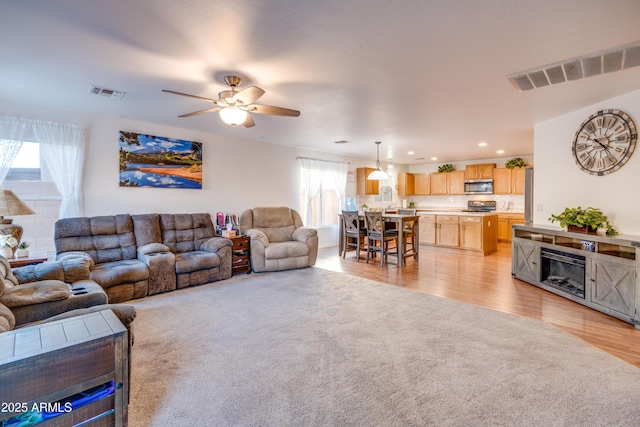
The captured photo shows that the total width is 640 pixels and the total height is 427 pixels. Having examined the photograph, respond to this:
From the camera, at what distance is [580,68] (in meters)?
2.69

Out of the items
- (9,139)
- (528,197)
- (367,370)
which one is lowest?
(367,370)

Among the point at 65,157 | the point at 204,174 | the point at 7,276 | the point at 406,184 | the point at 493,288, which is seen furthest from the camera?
the point at 406,184

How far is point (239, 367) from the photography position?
7.39 feet

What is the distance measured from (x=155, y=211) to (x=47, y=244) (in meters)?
1.38

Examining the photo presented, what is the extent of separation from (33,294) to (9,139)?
107 inches

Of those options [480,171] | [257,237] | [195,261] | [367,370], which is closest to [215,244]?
[195,261]

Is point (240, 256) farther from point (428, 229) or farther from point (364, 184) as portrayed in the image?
point (428, 229)

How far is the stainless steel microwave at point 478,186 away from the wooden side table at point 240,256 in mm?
6789

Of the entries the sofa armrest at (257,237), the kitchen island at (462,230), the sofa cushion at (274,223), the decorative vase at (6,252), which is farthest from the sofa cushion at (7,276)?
the kitchen island at (462,230)

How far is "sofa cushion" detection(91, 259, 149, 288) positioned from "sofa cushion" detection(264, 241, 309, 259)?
73.2 inches

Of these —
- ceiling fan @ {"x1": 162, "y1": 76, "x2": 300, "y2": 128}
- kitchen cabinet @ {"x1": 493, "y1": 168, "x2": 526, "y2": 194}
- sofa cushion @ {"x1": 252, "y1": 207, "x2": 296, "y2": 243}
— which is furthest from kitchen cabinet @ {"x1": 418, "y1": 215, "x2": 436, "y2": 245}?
ceiling fan @ {"x1": 162, "y1": 76, "x2": 300, "y2": 128}

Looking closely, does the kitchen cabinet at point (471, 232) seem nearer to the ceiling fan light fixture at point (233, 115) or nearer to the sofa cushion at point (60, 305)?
the ceiling fan light fixture at point (233, 115)

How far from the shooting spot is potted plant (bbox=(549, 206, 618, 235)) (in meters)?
3.54

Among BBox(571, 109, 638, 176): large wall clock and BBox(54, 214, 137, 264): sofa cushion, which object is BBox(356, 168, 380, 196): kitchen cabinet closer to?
BBox(571, 109, 638, 176): large wall clock
